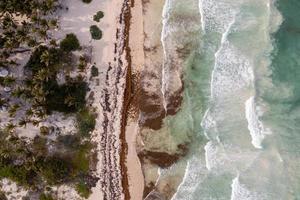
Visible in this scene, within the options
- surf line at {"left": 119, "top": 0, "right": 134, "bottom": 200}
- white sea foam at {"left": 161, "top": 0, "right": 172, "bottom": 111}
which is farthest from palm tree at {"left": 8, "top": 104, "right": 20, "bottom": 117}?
white sea foam at {"left": 161, "top": 0, "right": 172, "bottom": 111}

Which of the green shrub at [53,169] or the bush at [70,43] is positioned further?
the bush at [70,43]

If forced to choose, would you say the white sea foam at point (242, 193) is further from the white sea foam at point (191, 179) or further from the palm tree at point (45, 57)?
the palm tree at point (45, 57)

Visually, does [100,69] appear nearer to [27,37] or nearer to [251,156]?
[27,37]

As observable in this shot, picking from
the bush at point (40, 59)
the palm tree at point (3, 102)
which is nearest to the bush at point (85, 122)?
the bush at point (40, 59)

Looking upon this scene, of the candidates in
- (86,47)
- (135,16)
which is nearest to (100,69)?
(86,47)

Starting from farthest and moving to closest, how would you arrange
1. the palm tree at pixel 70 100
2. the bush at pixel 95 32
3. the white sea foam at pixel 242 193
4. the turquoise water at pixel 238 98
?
the bush at pixel 95 32 → the palm tree at pixel 70 100 → the turquoise water at pixel 238 98 → the white sea foam at pixel 242 193

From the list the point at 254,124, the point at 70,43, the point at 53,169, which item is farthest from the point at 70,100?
the point at 254,124
